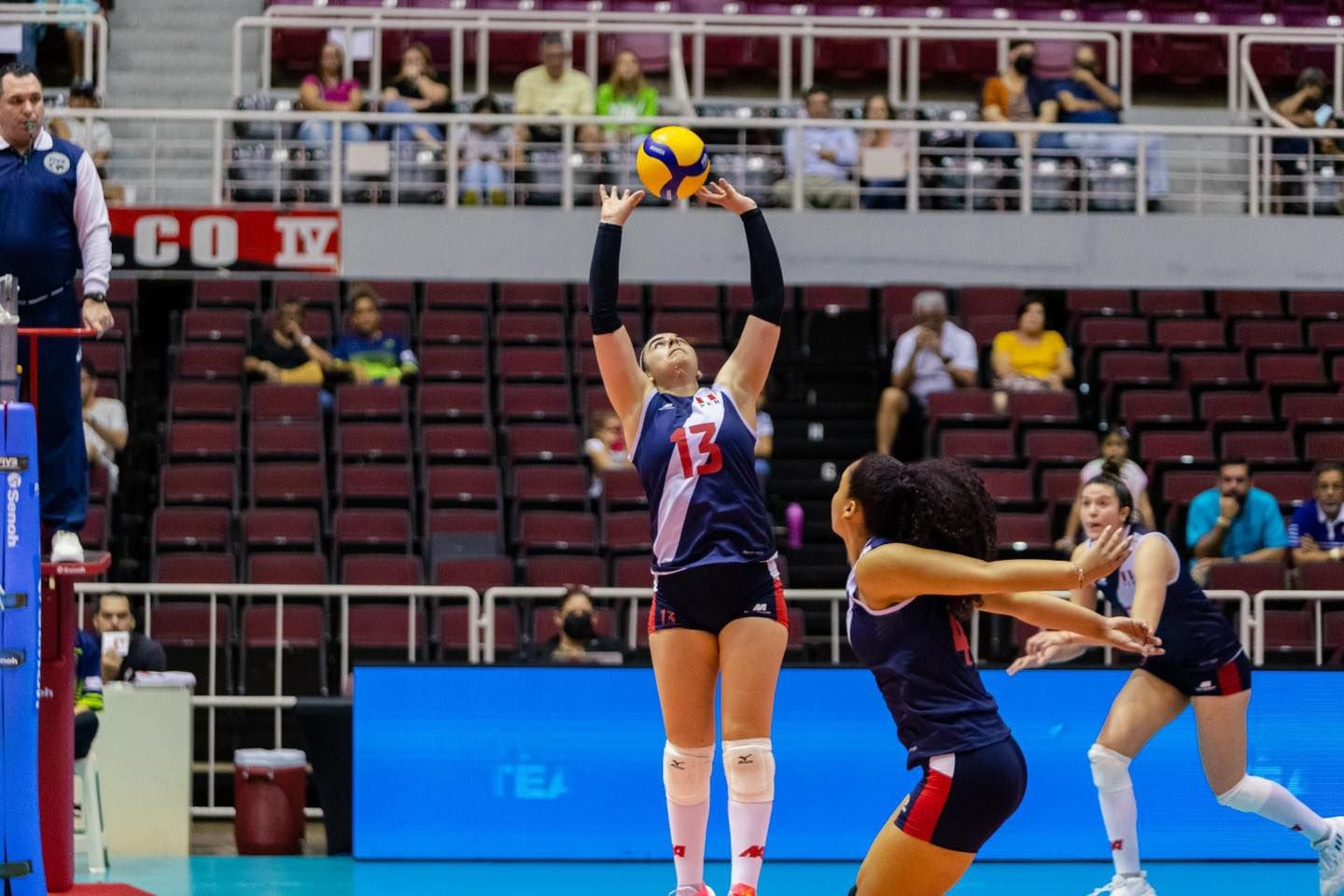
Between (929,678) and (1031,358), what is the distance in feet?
33.6

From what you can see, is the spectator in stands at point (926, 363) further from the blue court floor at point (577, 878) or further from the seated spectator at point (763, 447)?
the blue court floor at point (577, 878)

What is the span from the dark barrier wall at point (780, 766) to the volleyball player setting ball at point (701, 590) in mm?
3237

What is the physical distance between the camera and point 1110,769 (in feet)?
27.5

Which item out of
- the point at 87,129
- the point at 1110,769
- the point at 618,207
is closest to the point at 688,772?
the point at 618,207

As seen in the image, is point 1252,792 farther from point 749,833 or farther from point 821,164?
point 821,164

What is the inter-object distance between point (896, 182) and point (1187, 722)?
314 inches

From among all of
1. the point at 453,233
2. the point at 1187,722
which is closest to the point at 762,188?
the point at 453,233

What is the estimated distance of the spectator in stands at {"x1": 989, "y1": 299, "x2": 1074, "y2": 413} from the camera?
15117 millimetres

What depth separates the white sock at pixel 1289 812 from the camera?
8430mm

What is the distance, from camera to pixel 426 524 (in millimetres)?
13383

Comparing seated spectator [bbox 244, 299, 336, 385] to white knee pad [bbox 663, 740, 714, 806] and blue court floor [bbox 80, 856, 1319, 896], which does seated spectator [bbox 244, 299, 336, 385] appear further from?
white knee pad [bbox 663, 740, 714, 806]

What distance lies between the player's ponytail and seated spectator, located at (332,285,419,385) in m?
9.76

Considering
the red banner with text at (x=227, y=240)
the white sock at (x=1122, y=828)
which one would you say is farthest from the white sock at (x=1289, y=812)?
the red banner with text at (x=227, y=240)

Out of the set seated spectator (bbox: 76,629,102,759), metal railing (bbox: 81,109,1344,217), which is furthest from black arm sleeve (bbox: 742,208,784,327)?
metal railing (bbox: 81,109,1344,217)
